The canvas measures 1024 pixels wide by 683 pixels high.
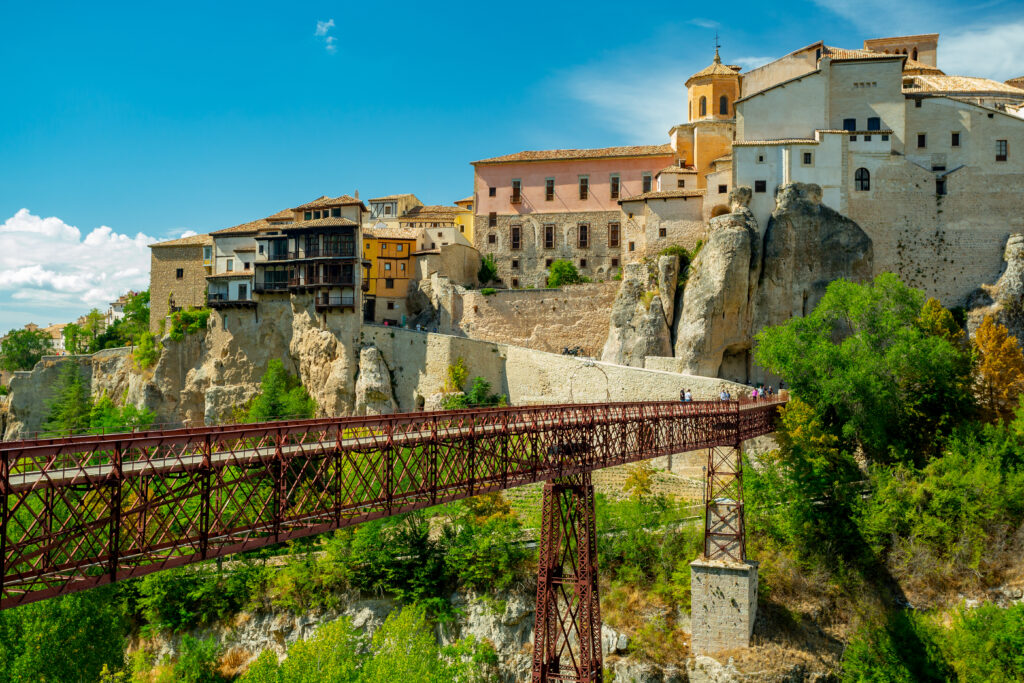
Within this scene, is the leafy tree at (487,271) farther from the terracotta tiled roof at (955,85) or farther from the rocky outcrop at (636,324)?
the terracotta tiled roof at (955,85)

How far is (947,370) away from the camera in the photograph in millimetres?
36000

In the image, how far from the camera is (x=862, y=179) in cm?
4906

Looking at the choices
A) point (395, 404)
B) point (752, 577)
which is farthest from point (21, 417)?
point (752, 577)

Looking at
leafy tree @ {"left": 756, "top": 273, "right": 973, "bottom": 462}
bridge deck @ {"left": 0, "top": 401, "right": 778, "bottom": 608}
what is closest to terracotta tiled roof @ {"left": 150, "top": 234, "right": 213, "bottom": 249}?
leafy tree @ {"left": 756, "top": 273, "right": 973, "bottom": 462}

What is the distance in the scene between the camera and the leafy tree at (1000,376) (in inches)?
1462

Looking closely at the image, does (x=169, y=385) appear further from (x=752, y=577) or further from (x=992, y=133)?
(x=992, y=133)

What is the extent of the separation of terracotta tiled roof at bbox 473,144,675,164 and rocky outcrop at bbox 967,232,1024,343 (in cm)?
1979

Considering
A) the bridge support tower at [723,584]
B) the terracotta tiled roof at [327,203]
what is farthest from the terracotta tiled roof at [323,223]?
the bridge support tower at [723,584]

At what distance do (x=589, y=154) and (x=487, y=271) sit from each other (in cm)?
1027

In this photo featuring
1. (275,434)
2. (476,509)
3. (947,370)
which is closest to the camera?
(275,434)

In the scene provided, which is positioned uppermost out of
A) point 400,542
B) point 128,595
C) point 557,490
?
point 557,490

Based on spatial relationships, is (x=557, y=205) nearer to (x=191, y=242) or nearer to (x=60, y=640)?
(x=191, y=242)

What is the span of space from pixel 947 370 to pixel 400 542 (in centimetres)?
2300

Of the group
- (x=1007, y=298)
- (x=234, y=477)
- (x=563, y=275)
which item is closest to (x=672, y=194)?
(x=563, y=275)
